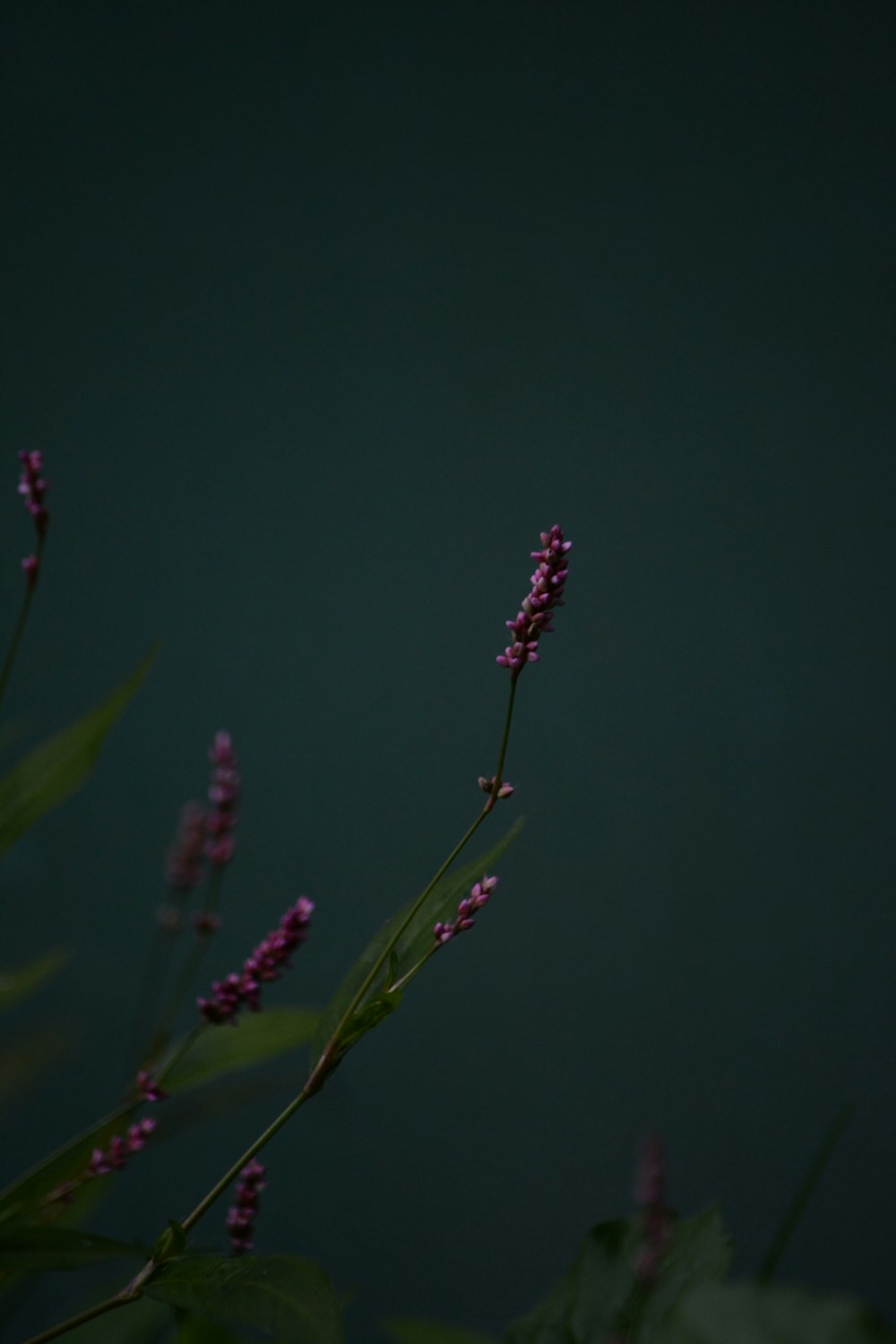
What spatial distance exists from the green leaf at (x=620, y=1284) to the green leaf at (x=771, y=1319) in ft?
0.34

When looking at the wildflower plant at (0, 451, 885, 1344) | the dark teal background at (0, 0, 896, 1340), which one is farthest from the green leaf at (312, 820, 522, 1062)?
the dark teal background at (0, 0, 896, 1340)

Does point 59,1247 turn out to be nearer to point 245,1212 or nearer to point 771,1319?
point 245,1212

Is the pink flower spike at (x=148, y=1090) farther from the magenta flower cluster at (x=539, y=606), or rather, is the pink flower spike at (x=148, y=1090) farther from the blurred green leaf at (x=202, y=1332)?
the magenta flower cluster at (x=539, y=606)

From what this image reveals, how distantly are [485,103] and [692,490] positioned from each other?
0.45m

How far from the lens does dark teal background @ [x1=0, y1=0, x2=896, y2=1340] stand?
106 cm

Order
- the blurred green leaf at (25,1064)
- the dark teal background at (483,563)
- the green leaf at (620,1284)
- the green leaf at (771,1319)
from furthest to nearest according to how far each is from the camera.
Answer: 1. the dark teal background at (483,563)
2. the blurred green leaf at (25,1064)
3. the green leaf at (620,1284)
4. the green leaf at (771,1319)

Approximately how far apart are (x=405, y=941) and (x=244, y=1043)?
120 mm

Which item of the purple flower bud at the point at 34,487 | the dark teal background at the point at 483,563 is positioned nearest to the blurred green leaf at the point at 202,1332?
the purple flower bud at the point at 34,487

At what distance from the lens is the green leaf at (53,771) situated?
37 cm

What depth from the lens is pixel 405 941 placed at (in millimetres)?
307

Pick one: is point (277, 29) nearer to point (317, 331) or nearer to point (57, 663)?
point (317, 331)

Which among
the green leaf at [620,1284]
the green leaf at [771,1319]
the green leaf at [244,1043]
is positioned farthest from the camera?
the green leaf at [244,1043]

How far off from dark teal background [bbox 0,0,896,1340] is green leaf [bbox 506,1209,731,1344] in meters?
0.86

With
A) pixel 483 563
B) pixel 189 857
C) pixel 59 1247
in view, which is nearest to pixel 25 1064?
pixel 189 857
